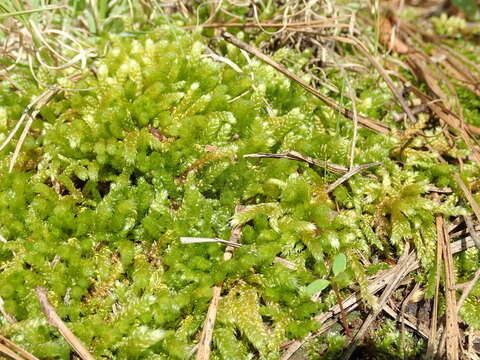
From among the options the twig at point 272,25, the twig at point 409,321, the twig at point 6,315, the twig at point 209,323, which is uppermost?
the twig at point 272,25

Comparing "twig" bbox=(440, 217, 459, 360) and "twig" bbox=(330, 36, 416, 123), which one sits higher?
"twig" bbox=(330, 36, 416, 123)

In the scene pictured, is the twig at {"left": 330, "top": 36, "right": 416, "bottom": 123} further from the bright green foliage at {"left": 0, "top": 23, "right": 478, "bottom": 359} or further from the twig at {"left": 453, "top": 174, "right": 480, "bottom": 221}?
the twig at {"left": 453, "top": 174, "right": 480, "bottom": 221}

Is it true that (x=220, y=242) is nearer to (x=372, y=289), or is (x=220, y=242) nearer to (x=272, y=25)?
(x=372, y=289)

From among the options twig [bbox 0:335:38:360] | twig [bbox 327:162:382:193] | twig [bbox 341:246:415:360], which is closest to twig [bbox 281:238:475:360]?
twig [bbox 341:246:415:360]

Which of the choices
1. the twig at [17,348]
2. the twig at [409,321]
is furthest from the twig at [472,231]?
the twig at [17,348]

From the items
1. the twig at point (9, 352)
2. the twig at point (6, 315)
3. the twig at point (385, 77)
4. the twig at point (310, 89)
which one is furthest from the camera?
the twig at point (385, 77)

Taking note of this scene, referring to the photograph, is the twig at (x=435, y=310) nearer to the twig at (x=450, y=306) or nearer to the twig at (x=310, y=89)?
the twig at (x=450, y=306)

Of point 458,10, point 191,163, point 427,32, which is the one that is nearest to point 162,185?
point 191,163

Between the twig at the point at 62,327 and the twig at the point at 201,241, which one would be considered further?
the twig at the point at 201,241
